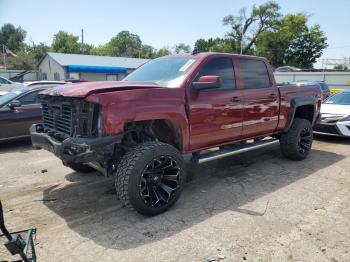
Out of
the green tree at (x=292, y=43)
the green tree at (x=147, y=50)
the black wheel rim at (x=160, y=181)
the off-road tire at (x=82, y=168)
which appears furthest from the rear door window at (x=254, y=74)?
the green tree at (x=147, y=50)

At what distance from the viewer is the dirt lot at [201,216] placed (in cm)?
322

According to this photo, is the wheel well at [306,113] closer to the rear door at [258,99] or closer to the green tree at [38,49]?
the rear door at [258,99]

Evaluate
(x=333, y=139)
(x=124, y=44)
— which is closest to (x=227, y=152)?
(x=333, y=139)

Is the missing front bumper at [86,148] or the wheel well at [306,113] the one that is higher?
the wheel well at [306,113]

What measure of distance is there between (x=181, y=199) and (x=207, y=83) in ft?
5.21

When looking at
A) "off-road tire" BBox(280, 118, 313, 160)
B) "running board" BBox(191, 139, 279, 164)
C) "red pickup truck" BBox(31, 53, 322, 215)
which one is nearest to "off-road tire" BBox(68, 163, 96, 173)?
"red pickup truck" BBox(31, 53, 322, 215)

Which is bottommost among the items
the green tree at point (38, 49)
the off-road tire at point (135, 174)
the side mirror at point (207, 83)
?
the off-road tire at point (135, 174)

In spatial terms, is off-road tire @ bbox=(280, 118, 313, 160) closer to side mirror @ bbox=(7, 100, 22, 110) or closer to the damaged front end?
the damaged front end

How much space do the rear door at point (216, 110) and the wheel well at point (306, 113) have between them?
229 cm

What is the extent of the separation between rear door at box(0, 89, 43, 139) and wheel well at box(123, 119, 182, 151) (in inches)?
172

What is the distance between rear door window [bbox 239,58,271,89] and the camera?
5343 mm

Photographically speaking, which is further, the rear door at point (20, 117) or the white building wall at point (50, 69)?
the white building wall at point (50, 69)

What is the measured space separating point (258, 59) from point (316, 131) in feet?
12.4

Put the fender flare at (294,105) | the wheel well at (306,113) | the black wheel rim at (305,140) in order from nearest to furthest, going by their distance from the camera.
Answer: the fender flare at (294,105)
the black wheel rim at (305,140)
the wheel well at (306,113)
